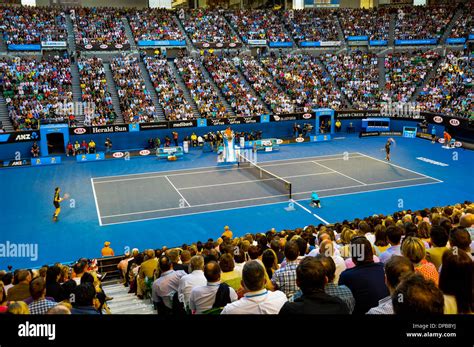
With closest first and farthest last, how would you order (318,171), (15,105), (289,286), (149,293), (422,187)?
(289,286) < (149,293) < (422,187) < (318,171) < (15,105)

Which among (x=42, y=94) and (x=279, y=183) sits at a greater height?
(x=42, y=94)

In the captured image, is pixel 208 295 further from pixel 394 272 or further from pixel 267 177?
pixel 267 177

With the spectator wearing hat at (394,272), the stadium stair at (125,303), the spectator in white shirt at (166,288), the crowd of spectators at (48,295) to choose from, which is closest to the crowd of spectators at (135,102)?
the stadium stair at (125,303)

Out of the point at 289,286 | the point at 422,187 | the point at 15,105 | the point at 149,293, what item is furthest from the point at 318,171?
the point at 15,105

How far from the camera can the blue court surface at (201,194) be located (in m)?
22.5

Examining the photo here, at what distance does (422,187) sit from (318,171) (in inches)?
320

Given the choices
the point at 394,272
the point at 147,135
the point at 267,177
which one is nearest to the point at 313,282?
the point at 394,272

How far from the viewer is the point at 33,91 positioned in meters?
45.3

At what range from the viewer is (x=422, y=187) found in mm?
28984

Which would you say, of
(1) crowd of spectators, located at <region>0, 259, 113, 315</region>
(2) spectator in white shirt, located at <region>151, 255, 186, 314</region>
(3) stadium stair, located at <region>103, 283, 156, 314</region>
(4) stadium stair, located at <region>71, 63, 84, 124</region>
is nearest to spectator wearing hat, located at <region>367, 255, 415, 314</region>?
Answer: (1) crowd of spectators, located at <region>0, 259, 113, 315</region>

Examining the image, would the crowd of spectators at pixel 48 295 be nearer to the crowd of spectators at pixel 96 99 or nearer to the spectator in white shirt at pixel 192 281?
the spectator in white shirt at pixel 192 281

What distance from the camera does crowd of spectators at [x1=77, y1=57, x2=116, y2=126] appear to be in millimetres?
43469

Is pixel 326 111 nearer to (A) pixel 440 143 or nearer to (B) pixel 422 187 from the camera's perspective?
(A) pixel 440 143

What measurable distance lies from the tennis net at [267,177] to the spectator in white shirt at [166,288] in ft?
61.8
